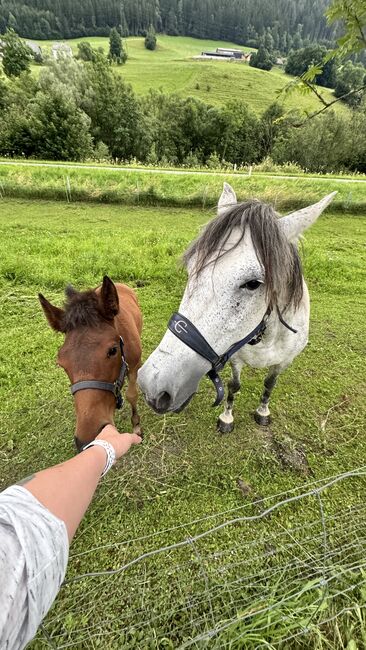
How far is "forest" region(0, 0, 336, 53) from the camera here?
93500 mm

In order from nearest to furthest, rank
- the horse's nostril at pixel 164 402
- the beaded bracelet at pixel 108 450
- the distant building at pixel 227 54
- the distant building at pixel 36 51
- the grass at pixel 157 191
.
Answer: the beaded bracelet at pixel 108 450 < the horse's nostril at pixel 164 402 < the grass at pixel 157 191 < the distant building at pixel 36 51 < the distant building at pixel 227 54

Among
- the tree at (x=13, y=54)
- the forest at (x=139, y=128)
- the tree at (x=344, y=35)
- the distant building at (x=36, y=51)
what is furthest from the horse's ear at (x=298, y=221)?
the distant building at (x=36, y=51)

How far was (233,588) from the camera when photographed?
245 cm

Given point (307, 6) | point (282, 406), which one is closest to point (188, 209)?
point (282, 406)

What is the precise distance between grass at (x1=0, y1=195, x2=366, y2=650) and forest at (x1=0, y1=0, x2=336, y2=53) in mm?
127337

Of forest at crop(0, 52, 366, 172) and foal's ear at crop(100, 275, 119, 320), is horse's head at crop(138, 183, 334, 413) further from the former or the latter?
forest at crop(0, 52, 366, 172)

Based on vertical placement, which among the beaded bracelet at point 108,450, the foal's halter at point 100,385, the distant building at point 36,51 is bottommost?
the foal's halter at point 100,385

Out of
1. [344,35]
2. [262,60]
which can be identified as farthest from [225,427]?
[262,60]

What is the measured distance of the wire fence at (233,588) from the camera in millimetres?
2070

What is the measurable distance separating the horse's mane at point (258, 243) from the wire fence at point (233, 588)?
1.42 metres

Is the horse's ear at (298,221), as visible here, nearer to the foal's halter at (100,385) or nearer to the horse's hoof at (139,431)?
the foal's halter at (100,385)

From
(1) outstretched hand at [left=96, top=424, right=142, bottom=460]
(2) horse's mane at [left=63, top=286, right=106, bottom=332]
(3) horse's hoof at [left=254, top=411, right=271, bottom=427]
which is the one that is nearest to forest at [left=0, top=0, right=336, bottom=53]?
(3) horse's hoof at [left=254, top=411, right=271, bottom=427]

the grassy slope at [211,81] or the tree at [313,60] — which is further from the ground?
the grassy slope at [211,81]

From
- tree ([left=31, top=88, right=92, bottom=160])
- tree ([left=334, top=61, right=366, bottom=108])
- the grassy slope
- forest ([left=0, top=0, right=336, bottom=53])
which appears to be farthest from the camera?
forest ([left=0, top=0, right=336, bottom=53])
